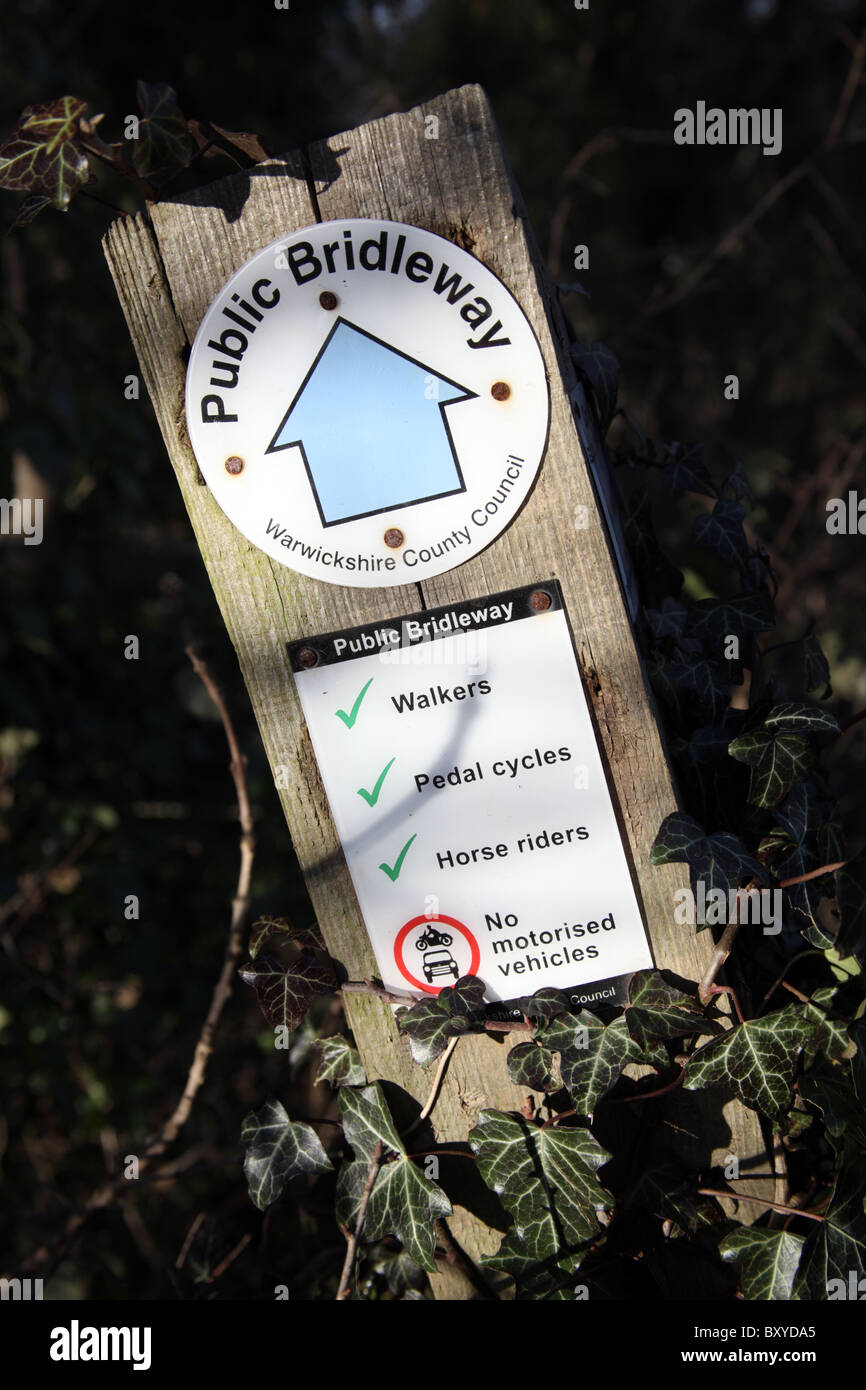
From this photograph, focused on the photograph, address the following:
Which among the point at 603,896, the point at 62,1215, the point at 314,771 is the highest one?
the point at 314,771

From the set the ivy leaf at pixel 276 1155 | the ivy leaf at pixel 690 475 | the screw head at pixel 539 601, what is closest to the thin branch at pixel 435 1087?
the ivy leaf at pixel 276 1155

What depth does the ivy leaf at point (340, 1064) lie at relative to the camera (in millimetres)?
1396

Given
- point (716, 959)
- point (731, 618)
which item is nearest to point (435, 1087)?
point (716, 959)

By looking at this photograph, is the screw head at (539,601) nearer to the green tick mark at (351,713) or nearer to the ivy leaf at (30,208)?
the green tick mark at (351,713)

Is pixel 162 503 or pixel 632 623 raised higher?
pixel 162 503

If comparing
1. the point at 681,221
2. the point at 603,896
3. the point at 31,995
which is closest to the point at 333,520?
the point at 603,896

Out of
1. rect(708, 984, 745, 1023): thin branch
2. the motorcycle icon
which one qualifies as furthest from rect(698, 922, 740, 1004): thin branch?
the motorcycle icon

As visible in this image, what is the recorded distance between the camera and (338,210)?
3.96 ft

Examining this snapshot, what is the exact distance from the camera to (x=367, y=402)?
1223mm

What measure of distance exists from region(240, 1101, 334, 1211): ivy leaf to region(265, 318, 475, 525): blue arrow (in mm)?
838

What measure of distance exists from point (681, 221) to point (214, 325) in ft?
22.3

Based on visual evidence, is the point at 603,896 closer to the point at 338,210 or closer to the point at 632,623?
the point at 632,623

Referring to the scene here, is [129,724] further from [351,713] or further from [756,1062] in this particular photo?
[756,1062]

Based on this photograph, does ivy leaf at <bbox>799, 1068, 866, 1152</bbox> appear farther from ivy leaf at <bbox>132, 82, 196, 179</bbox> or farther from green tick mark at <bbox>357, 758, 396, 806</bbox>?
ivy leaf at <bbox>132, 82, 196, 179</bbox>
